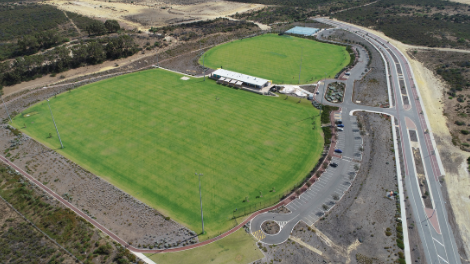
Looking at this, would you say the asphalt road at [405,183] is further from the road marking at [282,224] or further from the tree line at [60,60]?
the tree line at [60,60]

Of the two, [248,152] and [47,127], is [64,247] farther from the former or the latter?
[47,127]

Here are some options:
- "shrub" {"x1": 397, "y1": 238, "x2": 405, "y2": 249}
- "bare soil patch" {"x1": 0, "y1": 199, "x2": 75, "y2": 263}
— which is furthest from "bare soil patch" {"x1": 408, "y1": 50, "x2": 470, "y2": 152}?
"bare soil patch" {"x1": 0, "y1": 199, "x2": 75, "y2": 263}

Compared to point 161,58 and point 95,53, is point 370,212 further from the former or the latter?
point 95,53

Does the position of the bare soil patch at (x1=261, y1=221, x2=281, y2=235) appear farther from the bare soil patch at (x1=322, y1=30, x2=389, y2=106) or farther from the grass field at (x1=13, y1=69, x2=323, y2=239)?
the bare soil patch at (x1=322, y1=30, x2=389, y2=106)

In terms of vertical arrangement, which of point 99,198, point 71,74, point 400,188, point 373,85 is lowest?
point 99,198

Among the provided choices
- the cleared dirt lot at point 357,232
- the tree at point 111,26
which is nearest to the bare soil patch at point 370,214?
the cleared dirt lot at point 357,232

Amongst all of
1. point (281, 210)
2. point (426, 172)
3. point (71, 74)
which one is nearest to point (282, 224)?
point (281, 210)

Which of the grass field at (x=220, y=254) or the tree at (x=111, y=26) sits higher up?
the tree at (x=111, y=26)
